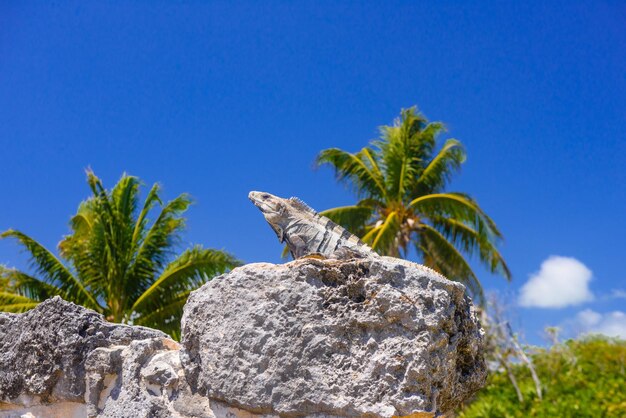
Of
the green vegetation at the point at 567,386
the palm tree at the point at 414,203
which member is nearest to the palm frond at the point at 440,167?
the palm tree at the point at 414,203

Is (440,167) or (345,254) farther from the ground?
(440,167)

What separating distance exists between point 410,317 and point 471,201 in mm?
13148

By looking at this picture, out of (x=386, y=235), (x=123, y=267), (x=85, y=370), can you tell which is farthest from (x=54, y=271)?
(x=85, y=370)

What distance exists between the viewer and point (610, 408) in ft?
50.3

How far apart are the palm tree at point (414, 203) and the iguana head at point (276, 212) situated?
1059 centimetres

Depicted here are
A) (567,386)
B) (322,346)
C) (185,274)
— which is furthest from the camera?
(567,386)

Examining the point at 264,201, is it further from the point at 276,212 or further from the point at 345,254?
the point at 345,254

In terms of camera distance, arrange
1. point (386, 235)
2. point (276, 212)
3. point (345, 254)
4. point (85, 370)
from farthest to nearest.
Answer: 1. point (386, 235)
2. point (276, 212)
3. point (85, 370)
4. point (345, 254)

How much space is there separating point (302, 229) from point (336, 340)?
3.41 feet

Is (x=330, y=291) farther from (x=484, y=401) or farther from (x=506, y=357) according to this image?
(x=506, y=357)

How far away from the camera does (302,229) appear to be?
13.1 feet

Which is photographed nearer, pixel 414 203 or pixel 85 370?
pixel 85 370

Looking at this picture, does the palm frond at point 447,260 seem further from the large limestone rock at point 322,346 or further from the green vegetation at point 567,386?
the large limestone rock at point 322,346

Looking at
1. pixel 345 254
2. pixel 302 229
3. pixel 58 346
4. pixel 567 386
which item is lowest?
pixel 58 346
